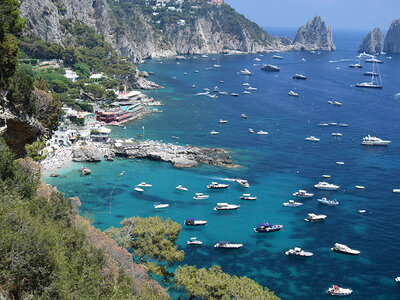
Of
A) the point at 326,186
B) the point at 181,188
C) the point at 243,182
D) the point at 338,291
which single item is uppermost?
the point at 243,182

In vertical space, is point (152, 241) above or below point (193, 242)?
above

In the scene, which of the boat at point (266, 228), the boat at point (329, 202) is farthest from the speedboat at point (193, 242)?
the boat at point (329, 202)

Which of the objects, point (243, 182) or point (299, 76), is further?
point (299, 76)

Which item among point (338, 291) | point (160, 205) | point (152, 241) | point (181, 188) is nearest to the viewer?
point (152, 241)

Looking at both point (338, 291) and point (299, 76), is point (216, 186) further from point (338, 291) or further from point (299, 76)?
point (299, 76)

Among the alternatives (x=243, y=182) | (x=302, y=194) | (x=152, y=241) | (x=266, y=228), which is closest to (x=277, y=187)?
(x=302, y=194)

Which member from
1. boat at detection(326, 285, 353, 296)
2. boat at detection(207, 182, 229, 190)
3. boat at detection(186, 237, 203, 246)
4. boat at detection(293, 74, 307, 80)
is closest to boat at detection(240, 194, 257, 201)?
boat at detection(207, 182, 229, 190)
